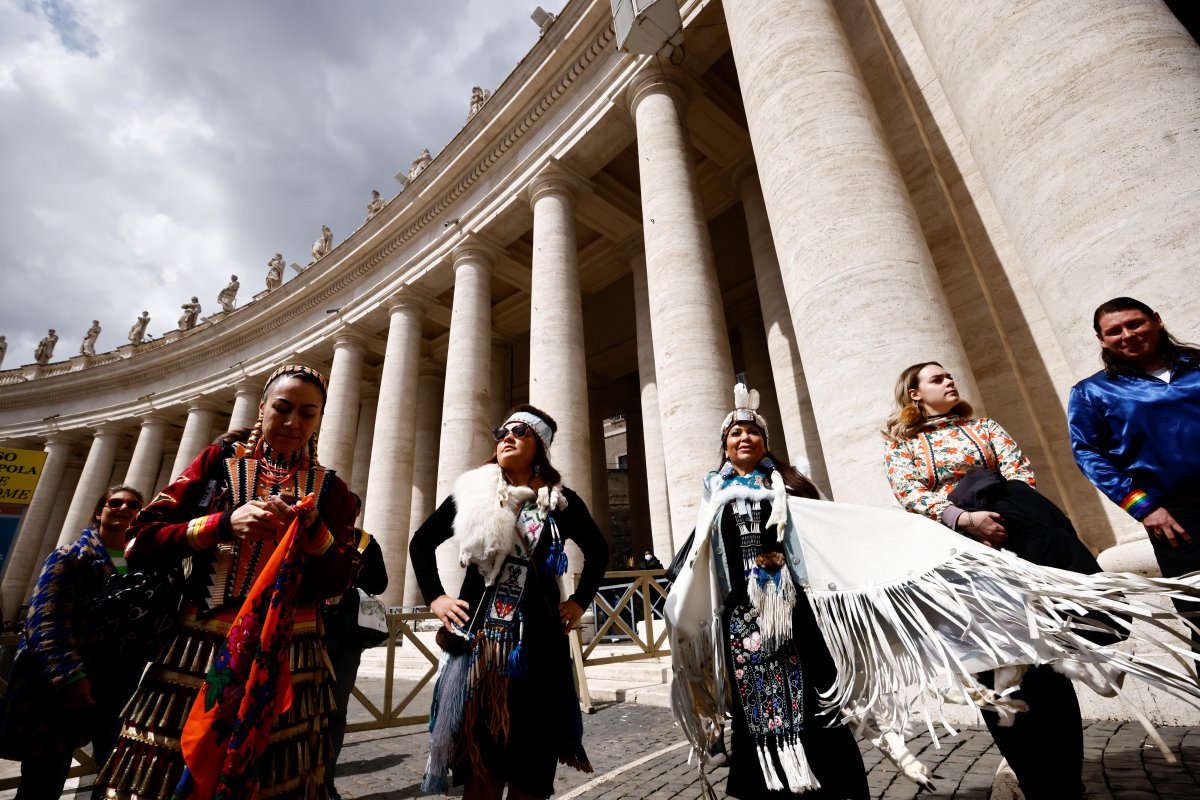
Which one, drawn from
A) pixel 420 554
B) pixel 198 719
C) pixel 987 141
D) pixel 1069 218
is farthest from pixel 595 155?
pixel 198 719

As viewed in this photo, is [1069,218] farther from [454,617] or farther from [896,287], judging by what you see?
[454,617]

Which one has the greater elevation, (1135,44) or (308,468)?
(1135,44)

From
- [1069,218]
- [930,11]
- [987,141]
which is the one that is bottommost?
[1069,218]

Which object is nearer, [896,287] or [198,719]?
[198,719]

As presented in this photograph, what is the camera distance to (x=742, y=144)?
516 inches

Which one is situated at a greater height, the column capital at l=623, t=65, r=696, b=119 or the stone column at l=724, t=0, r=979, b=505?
the column capital at l=623, t=65, r=696, b=119

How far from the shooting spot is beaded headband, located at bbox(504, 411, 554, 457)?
280cm

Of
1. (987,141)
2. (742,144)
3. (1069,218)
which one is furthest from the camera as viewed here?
(742,144)

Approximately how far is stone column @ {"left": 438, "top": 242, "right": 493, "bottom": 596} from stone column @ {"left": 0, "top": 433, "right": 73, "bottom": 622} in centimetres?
2470

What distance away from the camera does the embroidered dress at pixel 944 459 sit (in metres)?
2.65

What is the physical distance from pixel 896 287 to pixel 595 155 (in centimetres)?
1019

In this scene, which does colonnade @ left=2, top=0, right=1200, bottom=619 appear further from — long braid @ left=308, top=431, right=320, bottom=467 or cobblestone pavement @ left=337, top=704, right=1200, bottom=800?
long braid @ left=308, top=431, right=320, bottom=467

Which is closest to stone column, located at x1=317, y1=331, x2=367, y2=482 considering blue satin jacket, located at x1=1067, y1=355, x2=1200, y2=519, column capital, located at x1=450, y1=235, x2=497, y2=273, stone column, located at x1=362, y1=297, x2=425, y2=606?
stone column, located at x1=362, y1=297, x2=425, y2=606

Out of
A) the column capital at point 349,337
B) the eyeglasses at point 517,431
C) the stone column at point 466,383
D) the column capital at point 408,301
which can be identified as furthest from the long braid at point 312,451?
the column capital at point 349,337
